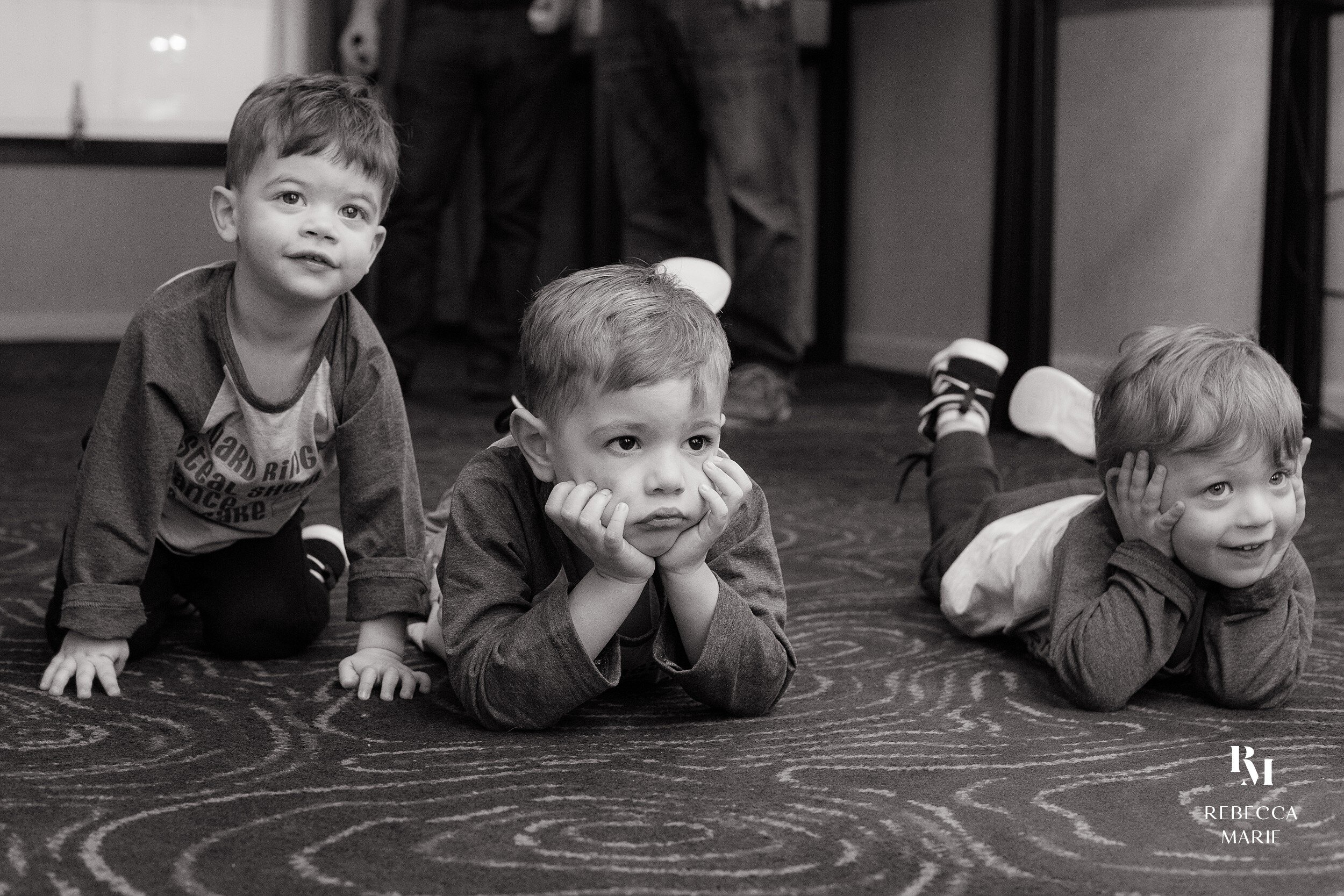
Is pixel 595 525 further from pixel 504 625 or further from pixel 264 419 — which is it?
pixel 264 419

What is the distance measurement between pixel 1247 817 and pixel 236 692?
76 cm

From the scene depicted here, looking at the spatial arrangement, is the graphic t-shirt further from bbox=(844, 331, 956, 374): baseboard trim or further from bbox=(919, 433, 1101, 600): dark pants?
bbox=(844, 331, 956, 374): baseboard trim

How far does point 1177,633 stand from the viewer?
1.21 m

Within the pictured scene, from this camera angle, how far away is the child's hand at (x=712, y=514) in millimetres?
1033

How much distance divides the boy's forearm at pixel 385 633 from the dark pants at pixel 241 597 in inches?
3.5

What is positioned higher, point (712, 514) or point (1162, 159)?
point (1162, 159)

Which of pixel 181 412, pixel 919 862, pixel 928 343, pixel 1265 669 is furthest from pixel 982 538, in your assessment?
pixel 928 343

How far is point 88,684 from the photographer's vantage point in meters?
1.19

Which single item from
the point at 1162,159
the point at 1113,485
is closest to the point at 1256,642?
the point at 1113,485

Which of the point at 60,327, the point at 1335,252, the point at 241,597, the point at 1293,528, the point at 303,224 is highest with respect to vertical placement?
the point at 303,224

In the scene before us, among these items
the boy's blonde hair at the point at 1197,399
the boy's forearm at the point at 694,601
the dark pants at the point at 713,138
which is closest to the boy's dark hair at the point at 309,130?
the boy's forearm at the point at 694,601

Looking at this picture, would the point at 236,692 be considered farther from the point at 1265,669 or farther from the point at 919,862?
the point at 1265,669

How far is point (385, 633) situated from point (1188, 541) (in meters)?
0.65

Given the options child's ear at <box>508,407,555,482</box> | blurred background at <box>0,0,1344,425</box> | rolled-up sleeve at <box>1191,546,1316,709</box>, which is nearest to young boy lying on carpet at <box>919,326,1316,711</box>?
rolled-up sleeve at <box>1191,546,1316,709</box>
